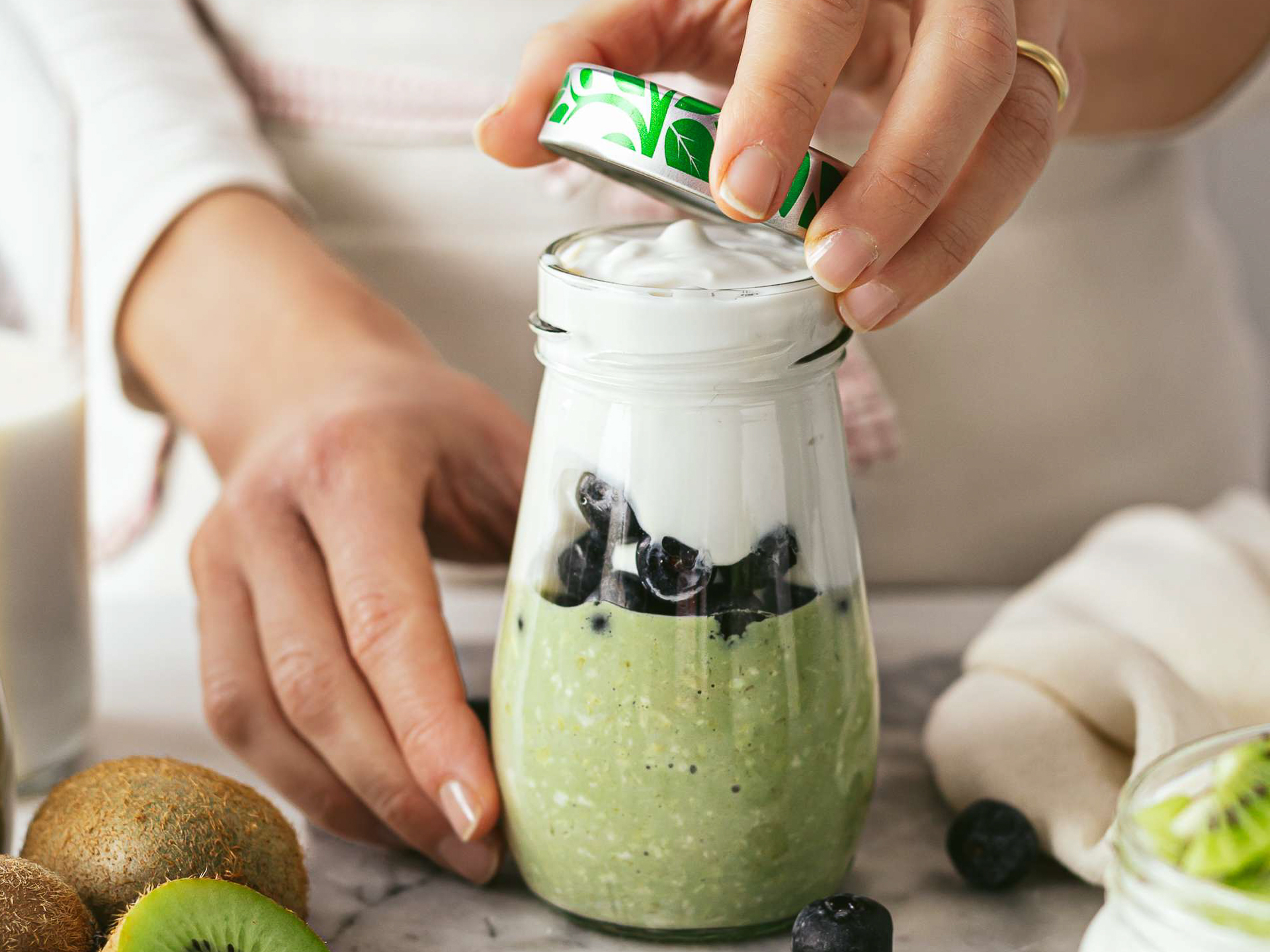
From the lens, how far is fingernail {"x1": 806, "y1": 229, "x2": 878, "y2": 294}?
1.38ft

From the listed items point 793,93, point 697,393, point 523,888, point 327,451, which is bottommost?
point 523,888

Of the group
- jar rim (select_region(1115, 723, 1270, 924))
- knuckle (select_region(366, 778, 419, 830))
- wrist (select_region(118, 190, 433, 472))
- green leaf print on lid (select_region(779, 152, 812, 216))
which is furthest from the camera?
wrist (select_region(118, 190, 433, 472))

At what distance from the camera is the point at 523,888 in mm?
539

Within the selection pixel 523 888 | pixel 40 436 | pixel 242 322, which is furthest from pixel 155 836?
pixel 242 322

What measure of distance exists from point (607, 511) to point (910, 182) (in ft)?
0.51

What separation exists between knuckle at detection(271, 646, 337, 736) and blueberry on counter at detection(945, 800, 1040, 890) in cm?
27

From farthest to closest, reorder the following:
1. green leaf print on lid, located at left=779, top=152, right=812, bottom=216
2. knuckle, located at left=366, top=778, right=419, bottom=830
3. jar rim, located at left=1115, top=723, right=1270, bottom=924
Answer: knuckle, located at left=366, top=778, right=419, bottom=830 → green leaf print on lid, located at left=779, top=152, right=812, bottom=216 → jar rim, located at left=1115, top=723, right=1270, bottom=924

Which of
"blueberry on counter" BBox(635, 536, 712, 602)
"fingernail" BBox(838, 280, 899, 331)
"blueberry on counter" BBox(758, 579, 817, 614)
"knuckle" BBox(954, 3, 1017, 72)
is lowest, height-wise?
"blueberry on counter" BBox(758, 579, 817, 614)

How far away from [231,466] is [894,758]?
397mm

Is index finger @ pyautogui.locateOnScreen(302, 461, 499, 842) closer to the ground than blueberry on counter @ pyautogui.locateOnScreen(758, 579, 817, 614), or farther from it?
closer to the ground

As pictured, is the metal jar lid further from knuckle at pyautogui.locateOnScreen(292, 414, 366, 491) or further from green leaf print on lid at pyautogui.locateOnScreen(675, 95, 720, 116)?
knuckle at pyautogui.locateOnScreen(292, 414, 366, 491)

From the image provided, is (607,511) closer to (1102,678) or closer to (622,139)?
(622,139)

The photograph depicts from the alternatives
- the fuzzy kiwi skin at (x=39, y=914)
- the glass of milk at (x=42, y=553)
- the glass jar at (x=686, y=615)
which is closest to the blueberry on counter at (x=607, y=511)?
the glass jar at (x=686, y=615)

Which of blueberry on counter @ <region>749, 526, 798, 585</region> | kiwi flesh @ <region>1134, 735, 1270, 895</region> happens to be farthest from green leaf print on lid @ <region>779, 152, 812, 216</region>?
kiwi flesh @ <region>1134, 735, 1270, 895</region>
